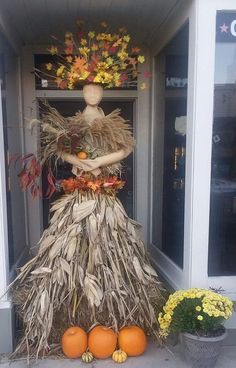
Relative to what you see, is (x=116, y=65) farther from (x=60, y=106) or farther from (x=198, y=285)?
(x=198, y=285)

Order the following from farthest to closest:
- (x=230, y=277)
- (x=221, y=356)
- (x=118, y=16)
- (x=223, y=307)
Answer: (x=118, y=16)
(x=230, y=277)
(x=221, y=356)
(x=223, y=307)

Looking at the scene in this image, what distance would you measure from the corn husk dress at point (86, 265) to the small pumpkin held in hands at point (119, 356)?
194 millimetres

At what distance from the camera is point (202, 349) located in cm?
247

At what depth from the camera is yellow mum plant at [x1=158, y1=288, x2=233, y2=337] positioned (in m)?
2.45

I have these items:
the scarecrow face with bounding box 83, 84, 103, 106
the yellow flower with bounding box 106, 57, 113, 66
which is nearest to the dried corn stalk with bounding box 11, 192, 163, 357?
the scarecrow face with bounding box 83, 84, 103, 106

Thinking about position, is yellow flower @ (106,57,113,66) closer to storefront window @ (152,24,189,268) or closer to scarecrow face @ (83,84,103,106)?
scarecrow face @ (83,84,103,106)

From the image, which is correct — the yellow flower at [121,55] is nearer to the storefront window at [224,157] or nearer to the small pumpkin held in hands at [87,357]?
the storefront window at [224,157]

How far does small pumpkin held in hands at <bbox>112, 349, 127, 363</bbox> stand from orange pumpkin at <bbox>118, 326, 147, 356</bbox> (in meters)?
0.03

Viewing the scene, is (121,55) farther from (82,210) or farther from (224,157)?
(82,210)

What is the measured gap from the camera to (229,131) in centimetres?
289

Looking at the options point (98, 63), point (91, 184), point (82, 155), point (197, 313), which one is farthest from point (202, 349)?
point (98, 63)

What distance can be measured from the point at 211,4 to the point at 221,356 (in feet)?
8.77

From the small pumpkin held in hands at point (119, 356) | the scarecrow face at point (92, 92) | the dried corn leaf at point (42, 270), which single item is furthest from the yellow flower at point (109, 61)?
the small pumpkin held in hands at point (119, 356)

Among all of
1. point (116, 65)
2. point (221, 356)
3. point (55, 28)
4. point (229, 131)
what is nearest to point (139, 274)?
point (221, 356)
